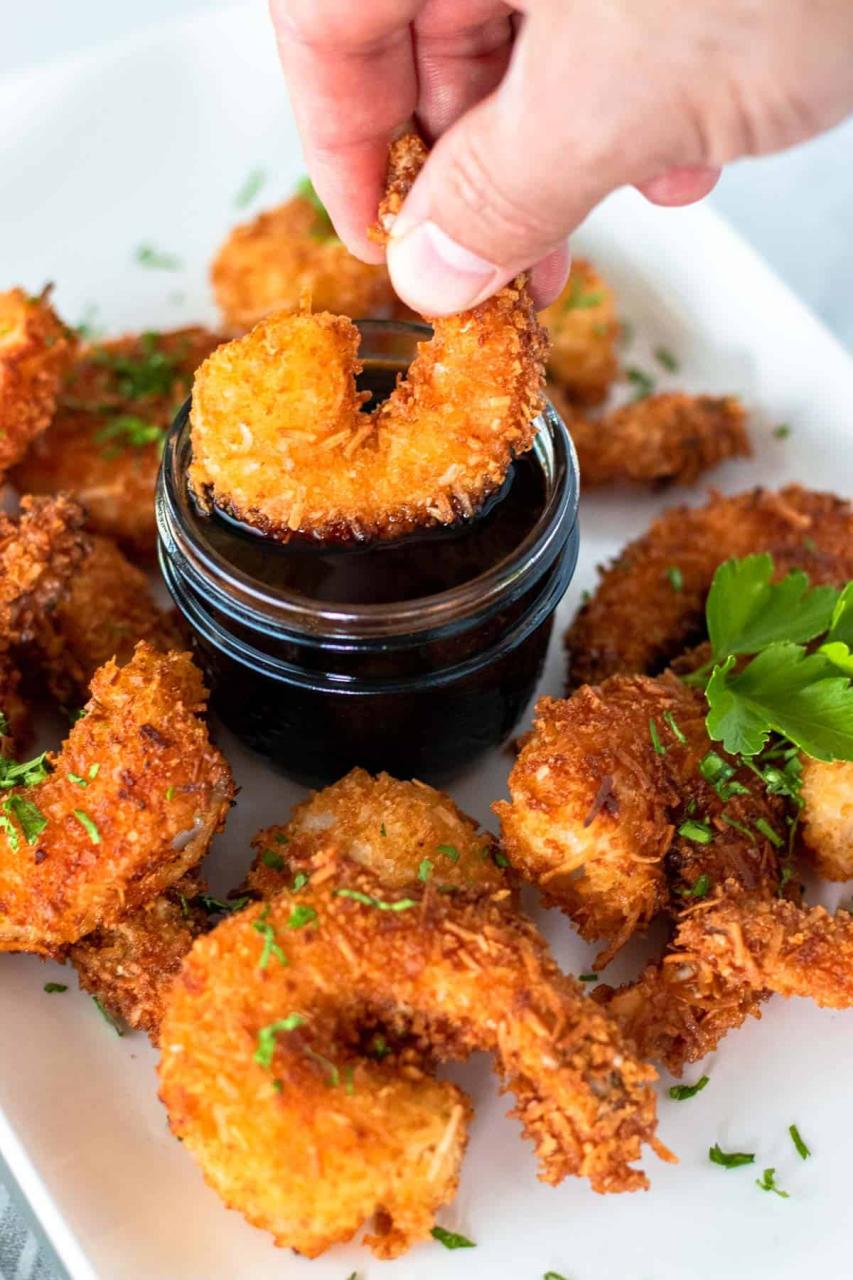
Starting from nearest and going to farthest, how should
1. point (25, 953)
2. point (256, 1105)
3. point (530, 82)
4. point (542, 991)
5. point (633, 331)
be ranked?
point (530, 82)
point (256, 1105)
point (542, 991)
point (25, 953)
point (633, 331)

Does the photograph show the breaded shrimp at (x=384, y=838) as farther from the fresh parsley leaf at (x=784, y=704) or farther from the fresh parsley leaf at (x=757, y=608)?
the fresh parsley leaf at (x=757, y=608)

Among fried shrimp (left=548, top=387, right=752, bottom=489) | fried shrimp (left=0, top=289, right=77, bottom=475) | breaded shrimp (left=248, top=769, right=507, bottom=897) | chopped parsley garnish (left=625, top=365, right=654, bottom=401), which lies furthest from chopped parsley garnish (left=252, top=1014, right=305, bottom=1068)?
chopped parsley garnish (left=625, top=365, right=654, bottom=401)

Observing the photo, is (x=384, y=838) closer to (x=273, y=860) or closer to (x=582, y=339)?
(x=273, y=860)

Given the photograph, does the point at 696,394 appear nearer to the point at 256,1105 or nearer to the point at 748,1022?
the point at 748,1022

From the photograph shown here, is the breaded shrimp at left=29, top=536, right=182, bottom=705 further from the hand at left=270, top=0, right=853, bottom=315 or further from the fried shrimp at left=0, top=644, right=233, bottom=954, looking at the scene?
the hand at left=270, top=0, right=853, bottom=315

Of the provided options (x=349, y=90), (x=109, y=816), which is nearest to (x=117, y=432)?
(x=349, y=90)

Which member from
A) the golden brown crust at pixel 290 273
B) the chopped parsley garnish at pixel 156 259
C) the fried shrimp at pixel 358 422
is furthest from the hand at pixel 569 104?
the chopped parsley garnish at pixel 156 259

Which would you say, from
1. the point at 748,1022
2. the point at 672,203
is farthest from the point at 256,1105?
the point at 672,203
